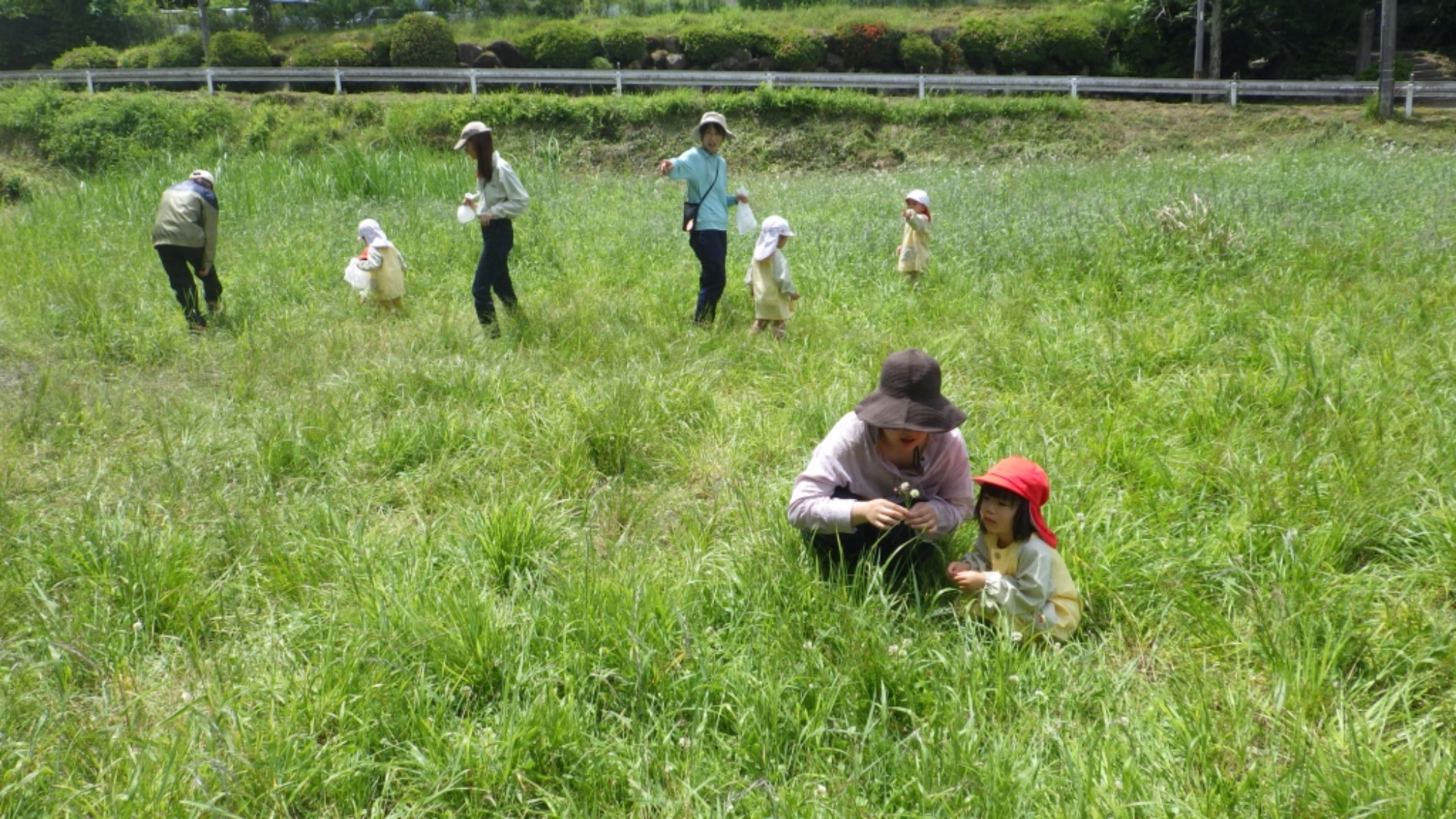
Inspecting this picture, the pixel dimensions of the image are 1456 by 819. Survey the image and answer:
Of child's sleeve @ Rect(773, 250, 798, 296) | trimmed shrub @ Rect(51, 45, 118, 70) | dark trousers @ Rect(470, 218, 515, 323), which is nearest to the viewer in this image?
child's sleeve @ Rect(773, 250, 798, 296)

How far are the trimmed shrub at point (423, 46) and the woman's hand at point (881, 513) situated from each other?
29.7 m

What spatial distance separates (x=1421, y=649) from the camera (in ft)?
9.78

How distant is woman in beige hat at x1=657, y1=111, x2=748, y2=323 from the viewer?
23.6 feet

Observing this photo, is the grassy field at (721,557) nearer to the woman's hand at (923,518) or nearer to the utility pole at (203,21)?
the woman's hand at (923,518)

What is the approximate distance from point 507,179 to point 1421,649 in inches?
243

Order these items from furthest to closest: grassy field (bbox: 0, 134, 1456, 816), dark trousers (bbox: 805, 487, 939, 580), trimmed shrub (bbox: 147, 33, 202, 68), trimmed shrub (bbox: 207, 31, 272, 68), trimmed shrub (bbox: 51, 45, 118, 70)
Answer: trimmed shrub (bbox: 147, 33, 202, 68)
trimmed shrub (bbox: 51, 45, 118, 70)
trimmed shrub (bbox: 207, 31, 272, 68)
dark trousers (bbox: 805, 487, 939, 580)
grassy field (bbox: 0, 134, 1456, 816)

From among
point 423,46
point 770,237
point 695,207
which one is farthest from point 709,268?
point 423,46

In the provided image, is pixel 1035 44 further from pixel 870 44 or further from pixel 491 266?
pixel 491 266

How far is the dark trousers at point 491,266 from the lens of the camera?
725cm

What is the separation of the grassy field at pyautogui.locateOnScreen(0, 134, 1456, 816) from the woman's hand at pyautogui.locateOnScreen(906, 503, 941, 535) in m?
0.24

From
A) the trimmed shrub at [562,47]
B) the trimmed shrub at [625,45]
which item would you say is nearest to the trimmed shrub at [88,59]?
the trimmed shrub at [562,47]

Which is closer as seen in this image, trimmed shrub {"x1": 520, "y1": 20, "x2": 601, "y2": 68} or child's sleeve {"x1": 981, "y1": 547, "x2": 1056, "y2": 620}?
child's sleeve {"x1": 981, "y1": 547, "x2": 1056, "y2": 620}

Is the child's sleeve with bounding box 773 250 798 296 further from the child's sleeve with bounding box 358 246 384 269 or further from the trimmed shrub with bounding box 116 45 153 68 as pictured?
the trimmed shrub with bounding box 116 45 153 68

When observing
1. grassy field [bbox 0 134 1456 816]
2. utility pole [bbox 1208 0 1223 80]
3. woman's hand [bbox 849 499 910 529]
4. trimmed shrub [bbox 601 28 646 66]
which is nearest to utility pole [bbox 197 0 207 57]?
trimmed shrub [bbox 601 28 646 66]
